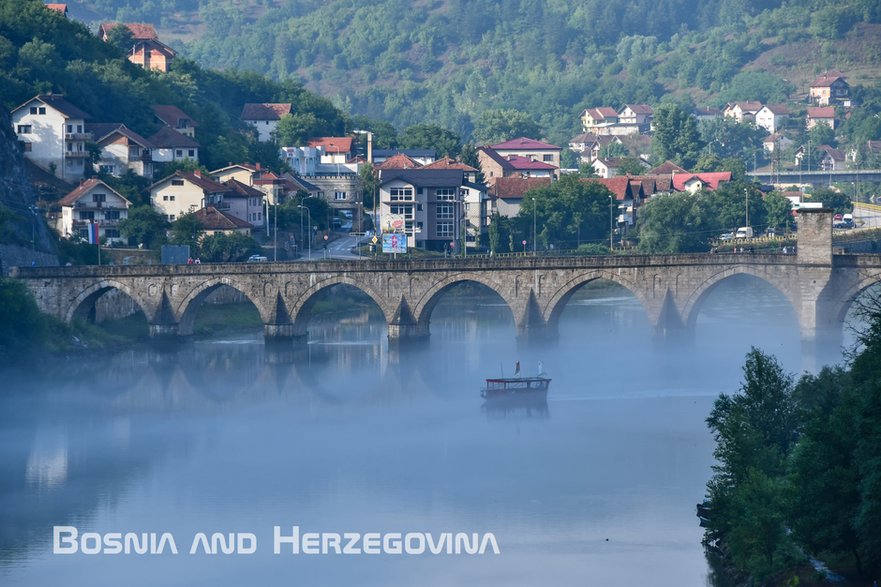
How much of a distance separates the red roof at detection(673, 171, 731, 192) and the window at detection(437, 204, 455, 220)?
39.1 metres

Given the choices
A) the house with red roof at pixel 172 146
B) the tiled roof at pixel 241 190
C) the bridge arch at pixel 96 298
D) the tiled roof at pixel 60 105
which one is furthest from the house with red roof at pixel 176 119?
the bridge arch at pixel 96 298

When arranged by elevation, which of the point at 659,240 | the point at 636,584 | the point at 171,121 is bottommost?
the point at 636,584

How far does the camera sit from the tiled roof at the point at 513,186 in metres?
159

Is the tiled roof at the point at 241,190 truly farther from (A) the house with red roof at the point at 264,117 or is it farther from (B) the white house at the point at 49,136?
(A) the house with red roof at the point at 264,117

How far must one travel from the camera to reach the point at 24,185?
4835 inches

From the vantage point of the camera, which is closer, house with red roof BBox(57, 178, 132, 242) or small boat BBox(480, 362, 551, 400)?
small boat BBox(480, 362, 551, 400)

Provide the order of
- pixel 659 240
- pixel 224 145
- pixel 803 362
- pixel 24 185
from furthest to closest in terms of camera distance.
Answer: pixel 224 145 < pixel 659 240 < pixel 24 185 < pixel 803 362

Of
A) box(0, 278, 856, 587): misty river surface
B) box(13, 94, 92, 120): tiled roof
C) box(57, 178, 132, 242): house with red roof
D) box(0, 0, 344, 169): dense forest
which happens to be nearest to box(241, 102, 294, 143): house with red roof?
box(0, 0, 344, 169): dense forest

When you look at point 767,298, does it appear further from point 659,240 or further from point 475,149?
point 475,149

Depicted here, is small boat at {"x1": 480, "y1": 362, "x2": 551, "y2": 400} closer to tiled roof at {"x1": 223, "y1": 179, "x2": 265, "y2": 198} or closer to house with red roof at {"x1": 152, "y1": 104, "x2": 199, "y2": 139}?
tiled roof at {"x1": 223, "y1": 179, "x2": 265, "y2": 198}

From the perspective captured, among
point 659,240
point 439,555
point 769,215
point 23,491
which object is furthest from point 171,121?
point 439,555

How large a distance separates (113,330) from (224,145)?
43317 mm

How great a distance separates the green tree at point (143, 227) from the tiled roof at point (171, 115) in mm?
24943

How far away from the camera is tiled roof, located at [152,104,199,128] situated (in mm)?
152875
